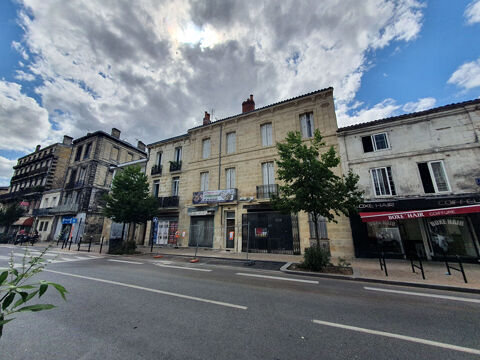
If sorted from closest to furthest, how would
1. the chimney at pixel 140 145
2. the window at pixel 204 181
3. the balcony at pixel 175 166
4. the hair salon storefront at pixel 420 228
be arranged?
1. the hair salon storefront at pixel 420 228
2. the window at pixel 204 181
3. the balcony at pixel 175 166
4. the chimney at pixel 140 145

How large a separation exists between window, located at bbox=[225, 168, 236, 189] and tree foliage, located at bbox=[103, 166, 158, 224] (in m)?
5.96

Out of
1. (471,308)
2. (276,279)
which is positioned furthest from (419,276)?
(276,279)

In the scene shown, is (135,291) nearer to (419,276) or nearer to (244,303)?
(244,303)

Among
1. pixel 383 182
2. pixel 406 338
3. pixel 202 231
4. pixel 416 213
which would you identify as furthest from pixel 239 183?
pixel 406 338

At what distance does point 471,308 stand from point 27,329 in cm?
932

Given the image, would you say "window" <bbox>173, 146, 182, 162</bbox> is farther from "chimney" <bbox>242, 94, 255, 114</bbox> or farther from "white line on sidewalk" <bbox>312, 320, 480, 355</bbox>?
"white line on sidewalk" <bbox>312, 320, 480, 355</bbox>

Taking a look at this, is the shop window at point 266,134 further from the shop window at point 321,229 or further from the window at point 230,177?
the shop window at point 321,229

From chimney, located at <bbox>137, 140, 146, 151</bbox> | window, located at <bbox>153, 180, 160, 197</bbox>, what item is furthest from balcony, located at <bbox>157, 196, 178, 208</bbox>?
chimney, located at <bbox>137, 140, 146, 151</bbox>

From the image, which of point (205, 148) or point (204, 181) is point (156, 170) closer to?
point (205, 148)

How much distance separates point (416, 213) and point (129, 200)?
16.6 metres

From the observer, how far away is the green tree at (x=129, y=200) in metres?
14.2

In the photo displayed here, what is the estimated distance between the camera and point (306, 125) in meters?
14.8

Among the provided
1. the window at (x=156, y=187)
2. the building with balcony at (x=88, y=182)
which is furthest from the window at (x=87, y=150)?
the window at (x=156, y=187)

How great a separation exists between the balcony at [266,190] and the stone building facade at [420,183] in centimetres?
462
